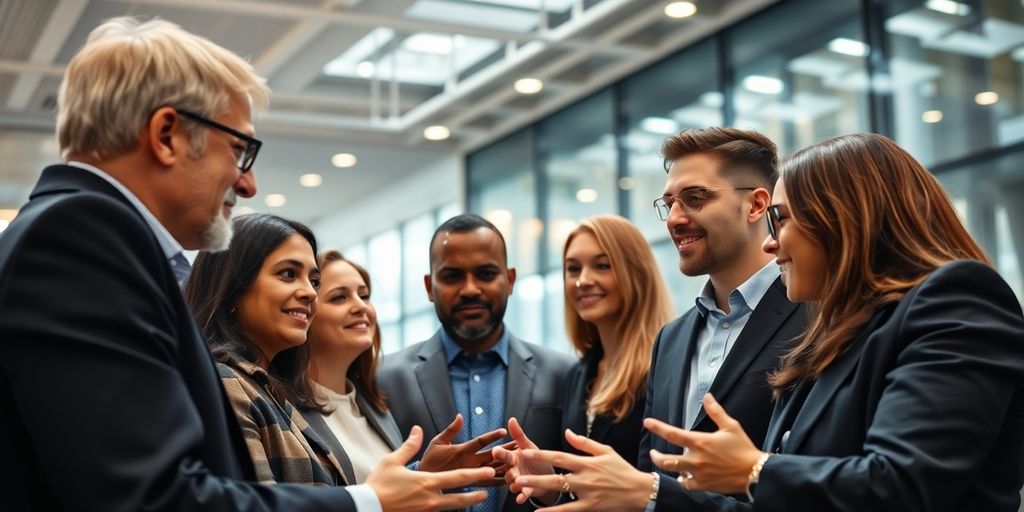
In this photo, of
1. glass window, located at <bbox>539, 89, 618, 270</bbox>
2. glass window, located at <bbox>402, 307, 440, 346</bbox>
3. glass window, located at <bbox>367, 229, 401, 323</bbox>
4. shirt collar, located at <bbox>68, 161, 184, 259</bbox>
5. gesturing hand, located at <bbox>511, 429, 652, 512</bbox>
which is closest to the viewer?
shirt collar, located at <bbox>68, 161, 184, 259</bbox>

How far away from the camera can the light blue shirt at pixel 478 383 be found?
426cm

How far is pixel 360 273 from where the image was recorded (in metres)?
4.11

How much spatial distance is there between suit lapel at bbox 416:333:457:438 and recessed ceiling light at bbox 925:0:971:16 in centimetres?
459

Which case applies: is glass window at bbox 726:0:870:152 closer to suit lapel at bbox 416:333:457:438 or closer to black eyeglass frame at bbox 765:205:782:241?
suit lapel at bbox 416:333:457:438

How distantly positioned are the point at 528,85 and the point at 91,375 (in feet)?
29.8

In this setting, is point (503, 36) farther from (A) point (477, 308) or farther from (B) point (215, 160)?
(B) point (215, 160)

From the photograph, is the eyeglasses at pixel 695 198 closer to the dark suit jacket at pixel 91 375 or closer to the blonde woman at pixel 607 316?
the blonde woman at pixel 607 316

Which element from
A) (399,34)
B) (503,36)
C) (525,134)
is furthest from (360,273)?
(525,134)

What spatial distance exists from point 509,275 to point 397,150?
7.93 metres

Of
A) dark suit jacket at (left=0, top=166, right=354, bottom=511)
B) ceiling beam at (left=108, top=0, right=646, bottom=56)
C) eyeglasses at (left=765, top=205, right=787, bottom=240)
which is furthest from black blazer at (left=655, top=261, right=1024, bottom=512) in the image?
ceiling beam at (left=108, top=0, right=646, bottom=56)

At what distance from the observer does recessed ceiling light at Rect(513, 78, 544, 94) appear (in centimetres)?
1034

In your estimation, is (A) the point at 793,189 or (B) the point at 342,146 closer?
(A) the point at 793,189

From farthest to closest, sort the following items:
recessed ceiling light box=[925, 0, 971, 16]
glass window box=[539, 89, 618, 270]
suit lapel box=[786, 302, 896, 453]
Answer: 1. glass window box=[539, 89, 618, 270]
2. recessed ceiling light box=[925, 0, 971, 16]
3. suit lapel box=[786, 302, 896, 453]

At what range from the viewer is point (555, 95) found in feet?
36.2
